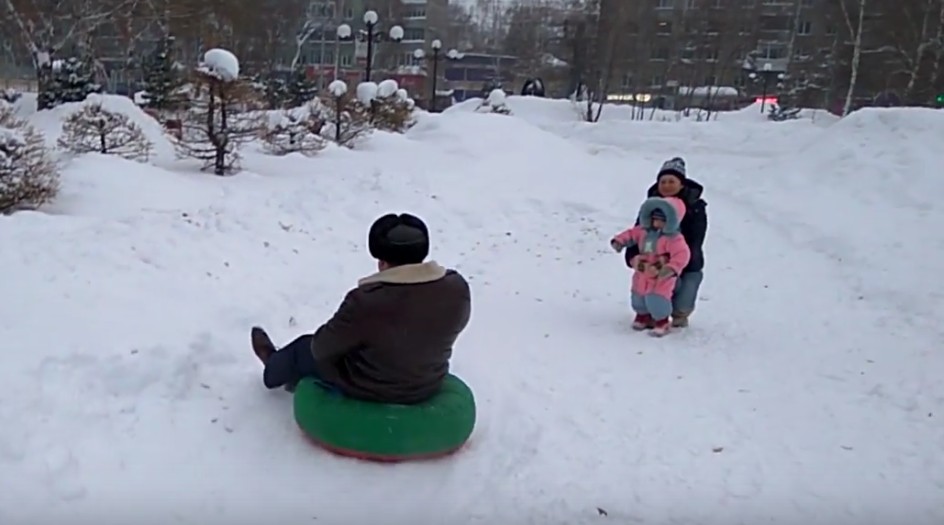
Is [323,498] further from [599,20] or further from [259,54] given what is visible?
[259,54]

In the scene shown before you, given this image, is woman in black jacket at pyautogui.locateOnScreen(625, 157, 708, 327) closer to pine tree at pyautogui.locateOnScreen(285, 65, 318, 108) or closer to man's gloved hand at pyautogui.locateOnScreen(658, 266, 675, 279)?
man's gloved hand at pyautogui.locateOnScreen(658, 266, 675, 279)

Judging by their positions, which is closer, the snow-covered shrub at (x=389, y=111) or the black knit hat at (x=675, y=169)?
the black knit hat at (x=675, y=169)

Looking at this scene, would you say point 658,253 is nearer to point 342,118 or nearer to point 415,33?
point 342,118

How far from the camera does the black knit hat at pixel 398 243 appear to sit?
3596mm

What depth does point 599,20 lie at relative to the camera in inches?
1549

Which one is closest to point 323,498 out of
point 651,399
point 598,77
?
point 651,399

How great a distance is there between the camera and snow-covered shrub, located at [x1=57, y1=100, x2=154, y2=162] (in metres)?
11.6

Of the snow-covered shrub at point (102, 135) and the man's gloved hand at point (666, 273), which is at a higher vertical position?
the man's gloved hand at point (666, 273)

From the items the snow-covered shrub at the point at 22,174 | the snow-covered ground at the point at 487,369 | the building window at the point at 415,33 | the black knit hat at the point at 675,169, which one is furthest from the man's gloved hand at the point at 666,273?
the building window at the point at 415,33

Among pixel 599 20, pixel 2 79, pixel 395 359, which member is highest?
pixel 599 20

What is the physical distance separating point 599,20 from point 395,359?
1509 inches

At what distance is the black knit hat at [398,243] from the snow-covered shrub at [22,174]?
214 inches

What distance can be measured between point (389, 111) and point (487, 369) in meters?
16.1

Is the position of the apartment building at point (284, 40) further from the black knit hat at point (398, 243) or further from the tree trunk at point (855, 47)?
the black knit hat at point (398, 243)
